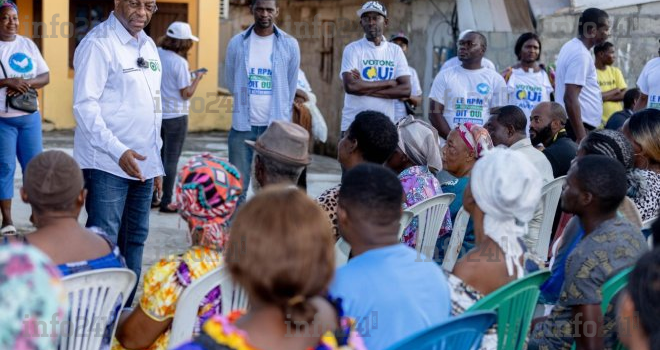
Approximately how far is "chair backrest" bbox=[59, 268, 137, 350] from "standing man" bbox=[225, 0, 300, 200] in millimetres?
4264

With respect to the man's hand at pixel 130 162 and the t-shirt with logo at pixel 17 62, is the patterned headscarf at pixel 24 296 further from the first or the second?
the t-shirt with logo at pixel 17 62

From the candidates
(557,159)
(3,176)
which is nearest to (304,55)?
(3,176)

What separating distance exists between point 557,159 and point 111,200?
3.00 m

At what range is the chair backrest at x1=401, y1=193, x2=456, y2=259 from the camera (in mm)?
4789

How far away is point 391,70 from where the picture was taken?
834cm

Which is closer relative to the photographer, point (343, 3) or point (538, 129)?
point (538, 129)

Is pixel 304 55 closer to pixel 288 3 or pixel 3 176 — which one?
pixel 288 3

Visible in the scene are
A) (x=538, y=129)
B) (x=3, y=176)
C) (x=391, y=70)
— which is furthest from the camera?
(x=391, y=70)

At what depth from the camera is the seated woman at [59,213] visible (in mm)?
3344

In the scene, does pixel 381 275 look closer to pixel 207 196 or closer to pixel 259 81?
pixel 207 196

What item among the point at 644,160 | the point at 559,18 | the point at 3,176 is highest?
the point at 559,18

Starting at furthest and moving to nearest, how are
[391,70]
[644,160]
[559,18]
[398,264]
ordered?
[559,18], [391,70], [644,160], [398,264]

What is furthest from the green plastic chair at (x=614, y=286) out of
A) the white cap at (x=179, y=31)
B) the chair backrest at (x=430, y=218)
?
the white cap at (x=179, y=31)

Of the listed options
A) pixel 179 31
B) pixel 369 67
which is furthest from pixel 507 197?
pixel 179 31
